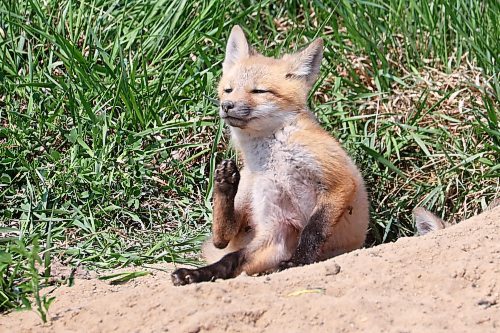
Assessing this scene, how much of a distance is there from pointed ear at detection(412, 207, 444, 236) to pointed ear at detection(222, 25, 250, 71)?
160 centimetres

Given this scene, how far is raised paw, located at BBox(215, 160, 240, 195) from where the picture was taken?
533 cm

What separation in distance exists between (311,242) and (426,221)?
106 centimetres

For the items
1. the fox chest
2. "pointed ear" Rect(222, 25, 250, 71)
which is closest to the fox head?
"pointed ear" Rect(222, 25, 250, 71)

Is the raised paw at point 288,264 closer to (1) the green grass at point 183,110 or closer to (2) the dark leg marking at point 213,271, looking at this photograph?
(2) the dark leg marking at point 213,271

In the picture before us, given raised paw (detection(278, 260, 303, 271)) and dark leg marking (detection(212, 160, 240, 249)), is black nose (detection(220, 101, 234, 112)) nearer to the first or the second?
dark leg marking (detection(212, 160, 240, 249))

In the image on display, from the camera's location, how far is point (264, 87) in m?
5.66

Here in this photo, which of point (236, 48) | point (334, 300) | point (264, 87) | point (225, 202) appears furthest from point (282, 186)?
point (334, 300)

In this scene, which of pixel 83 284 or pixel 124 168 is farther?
pixel 124 168

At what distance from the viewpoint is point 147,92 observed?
7.03 meters

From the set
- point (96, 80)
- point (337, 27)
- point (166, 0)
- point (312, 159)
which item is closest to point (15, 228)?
point (96, 80)

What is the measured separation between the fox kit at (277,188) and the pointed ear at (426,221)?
50cm

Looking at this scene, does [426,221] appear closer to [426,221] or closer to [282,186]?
[426,221]

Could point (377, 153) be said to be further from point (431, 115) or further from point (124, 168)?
point (124, 168)

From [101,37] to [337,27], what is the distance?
2004mm
